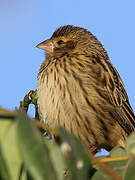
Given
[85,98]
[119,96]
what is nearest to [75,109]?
[85,98]

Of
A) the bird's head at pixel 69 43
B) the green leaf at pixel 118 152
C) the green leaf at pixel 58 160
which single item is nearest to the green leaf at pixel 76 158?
the green leaf at pixel 58 160

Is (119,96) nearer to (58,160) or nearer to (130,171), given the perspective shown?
(130,171)

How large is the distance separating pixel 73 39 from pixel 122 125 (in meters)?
1.46

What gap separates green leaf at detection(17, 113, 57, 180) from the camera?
1512mm

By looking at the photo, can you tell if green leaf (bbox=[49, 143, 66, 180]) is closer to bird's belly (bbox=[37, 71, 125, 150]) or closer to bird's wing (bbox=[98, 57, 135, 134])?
bird's belly (bbox=[37, 71, 125, 150])

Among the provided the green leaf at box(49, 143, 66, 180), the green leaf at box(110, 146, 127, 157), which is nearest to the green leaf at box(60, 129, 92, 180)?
the green leaf at box(49, 143, 66, 180)

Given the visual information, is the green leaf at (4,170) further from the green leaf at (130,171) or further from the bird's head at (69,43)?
the bird's head at (69,43)

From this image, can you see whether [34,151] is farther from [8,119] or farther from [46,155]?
[8,119]

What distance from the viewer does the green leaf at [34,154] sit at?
1.51 metres

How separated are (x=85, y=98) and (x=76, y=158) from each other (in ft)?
10.3

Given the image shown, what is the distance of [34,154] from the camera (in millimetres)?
1537

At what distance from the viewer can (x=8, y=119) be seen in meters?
1.77

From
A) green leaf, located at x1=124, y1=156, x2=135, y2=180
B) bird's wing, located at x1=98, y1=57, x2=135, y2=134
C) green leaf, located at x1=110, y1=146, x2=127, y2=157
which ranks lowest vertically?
bird's wing, located at x1=98, y1=57, x2=135, y2=134

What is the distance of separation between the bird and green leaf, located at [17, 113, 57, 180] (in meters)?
3.01
